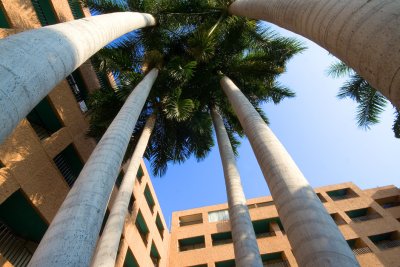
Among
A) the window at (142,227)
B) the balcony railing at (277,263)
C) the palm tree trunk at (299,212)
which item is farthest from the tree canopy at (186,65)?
the balcony railing at (277,263)

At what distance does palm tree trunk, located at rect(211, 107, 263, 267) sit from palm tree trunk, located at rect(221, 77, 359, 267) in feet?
9.72

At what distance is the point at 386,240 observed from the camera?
28984 mm

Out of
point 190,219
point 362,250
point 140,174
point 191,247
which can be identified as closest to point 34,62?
point 140,174

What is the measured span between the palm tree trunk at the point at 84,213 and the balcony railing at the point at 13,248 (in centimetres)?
735

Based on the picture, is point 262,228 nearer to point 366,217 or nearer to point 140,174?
point 366,217

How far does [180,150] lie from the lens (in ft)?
55.3

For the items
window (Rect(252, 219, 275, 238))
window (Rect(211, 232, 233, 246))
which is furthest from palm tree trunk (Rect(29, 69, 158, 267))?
A: window (Rect(252, 219, 275, 238))

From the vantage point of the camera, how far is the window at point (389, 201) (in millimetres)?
33812

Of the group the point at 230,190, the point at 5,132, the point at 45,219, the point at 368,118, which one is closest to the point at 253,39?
the point at 368,118

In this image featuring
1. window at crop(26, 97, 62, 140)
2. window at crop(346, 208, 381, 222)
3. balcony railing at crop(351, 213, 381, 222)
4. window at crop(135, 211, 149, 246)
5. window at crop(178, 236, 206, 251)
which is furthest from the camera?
window at crop(178, 236, 206, 251)

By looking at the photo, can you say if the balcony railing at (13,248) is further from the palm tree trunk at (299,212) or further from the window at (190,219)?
the window at (190,219)

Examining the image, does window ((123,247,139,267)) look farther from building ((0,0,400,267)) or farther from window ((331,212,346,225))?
window ((331,212,346,225))

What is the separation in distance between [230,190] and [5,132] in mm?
9098

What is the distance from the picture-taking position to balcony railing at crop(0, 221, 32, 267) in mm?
10992
